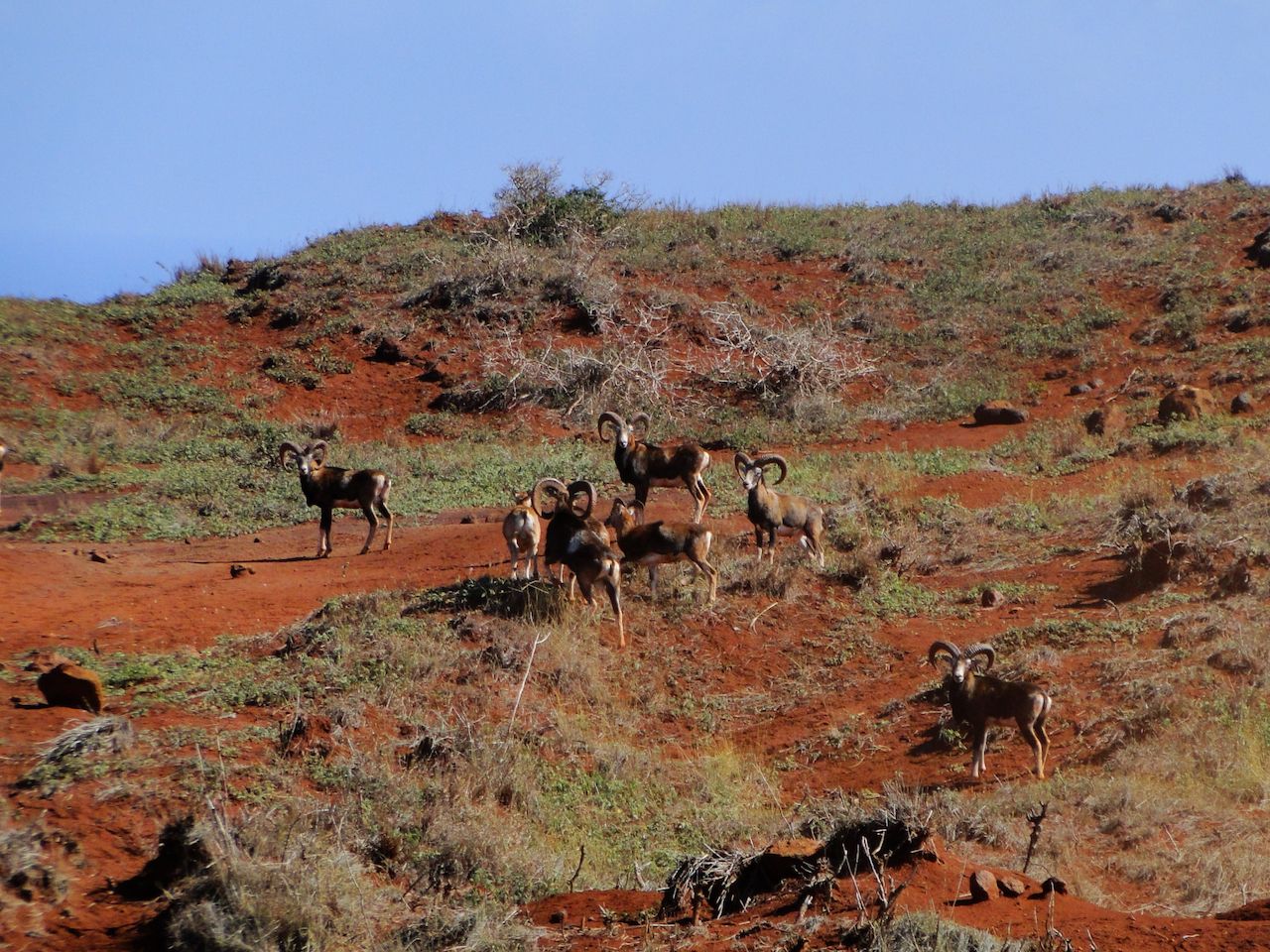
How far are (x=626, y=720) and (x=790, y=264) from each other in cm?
2791

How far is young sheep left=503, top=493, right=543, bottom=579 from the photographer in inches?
683

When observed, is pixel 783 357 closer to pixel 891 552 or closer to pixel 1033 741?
pixel 891 552

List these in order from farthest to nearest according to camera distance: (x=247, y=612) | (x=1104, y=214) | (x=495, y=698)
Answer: (x=1104, y=214) → (x=247, y=612) → (x=495, y=698)

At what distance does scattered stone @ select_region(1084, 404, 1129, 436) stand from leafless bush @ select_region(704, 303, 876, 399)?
257 inches

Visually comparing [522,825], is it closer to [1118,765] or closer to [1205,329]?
[1118,765]

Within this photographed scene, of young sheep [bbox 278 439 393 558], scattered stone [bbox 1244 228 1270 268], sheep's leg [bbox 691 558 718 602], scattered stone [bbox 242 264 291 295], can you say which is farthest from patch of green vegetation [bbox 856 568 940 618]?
scattered stone [bbox 242 264 291 295]

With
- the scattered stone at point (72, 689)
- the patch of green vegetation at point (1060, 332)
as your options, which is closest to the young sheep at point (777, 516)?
the scattered stone at point (72, 689)

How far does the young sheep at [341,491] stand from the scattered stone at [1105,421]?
1448cm

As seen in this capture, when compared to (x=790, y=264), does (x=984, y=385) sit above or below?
below

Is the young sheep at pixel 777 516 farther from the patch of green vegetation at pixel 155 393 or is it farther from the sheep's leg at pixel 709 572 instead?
the patch of green vegetation at pixel 155 393

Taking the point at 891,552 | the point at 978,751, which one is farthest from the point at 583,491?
the point at 978,751

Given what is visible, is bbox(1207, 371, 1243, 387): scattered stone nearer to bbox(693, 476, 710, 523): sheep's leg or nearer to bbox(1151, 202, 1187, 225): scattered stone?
bbox(1151, 202, 1187, 225): scattered stone

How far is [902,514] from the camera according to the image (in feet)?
68.4

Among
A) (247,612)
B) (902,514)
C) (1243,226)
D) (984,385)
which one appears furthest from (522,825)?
(1243,226)
